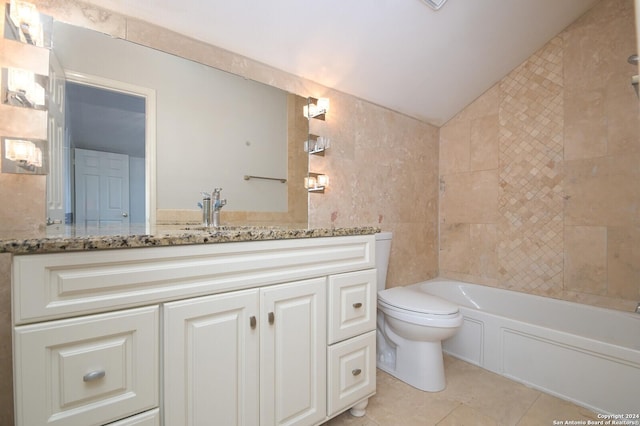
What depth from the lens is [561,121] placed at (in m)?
2.14

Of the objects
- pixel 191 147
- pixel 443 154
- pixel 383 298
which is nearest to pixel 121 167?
pixel 191 147

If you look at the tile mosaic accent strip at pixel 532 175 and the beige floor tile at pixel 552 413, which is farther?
the tile mosaic accent strip at pixel 532 175

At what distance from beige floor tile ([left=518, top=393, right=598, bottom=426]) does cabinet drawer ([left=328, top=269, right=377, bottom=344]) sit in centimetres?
94

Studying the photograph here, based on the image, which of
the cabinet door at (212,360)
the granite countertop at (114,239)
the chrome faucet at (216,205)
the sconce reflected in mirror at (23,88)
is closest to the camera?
the granite countertop at (114,239)

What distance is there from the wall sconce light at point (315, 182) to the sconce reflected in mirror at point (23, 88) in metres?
1.29

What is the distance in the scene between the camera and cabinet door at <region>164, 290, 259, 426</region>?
2.84 feet

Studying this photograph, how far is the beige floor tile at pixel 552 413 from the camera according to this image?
144 centimetres

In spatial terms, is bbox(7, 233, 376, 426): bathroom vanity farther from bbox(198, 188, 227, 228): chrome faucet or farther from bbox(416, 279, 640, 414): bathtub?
bbox(416, 279, 640, 414): bathtub

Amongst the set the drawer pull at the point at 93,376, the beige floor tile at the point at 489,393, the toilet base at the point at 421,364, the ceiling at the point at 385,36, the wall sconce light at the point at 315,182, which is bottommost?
the beige floor tile at the point at 489,393

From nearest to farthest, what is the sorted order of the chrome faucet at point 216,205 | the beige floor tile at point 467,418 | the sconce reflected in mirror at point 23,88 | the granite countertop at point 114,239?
1. the granite countertop at point 114,239
2. the sconce reflected in mirror at point 23,88
3. the beige floor tile at point 467,418
4. the chrome faucet at point 216,205

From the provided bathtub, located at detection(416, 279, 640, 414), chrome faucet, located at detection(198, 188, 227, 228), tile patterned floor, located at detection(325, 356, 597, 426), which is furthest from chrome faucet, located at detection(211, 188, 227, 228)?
bathtub, located at detection(416, 279, 640, 414)

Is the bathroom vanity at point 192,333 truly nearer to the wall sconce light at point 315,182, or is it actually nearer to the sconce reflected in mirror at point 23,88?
the wall sconce light at point 315,182

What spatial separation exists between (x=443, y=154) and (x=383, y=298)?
65.7 inches

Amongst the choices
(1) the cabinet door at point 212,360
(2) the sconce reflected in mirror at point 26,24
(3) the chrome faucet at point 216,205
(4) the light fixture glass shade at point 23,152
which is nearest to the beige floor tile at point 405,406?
(1) the cabinet door at point 212,360
